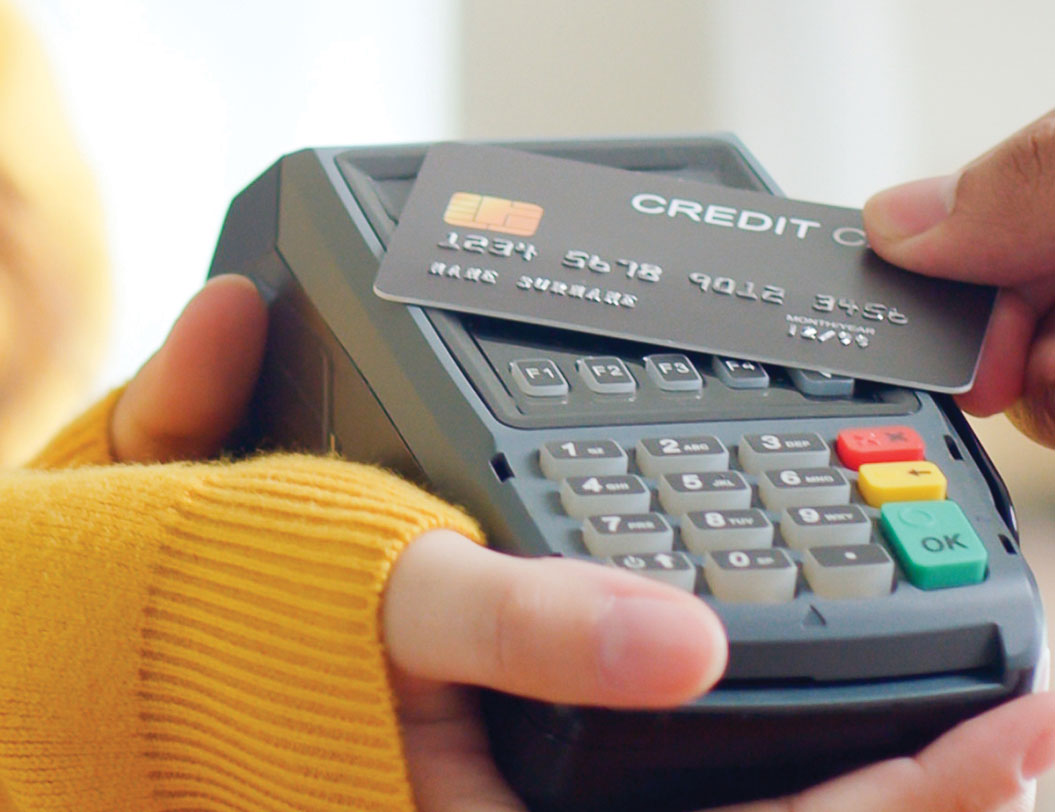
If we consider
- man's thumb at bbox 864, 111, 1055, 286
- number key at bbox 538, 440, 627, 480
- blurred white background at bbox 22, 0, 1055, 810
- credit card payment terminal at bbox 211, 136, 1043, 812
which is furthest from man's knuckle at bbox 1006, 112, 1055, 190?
blurred white background at bbox 22, 0, 1055, 810

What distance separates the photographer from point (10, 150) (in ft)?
2.21

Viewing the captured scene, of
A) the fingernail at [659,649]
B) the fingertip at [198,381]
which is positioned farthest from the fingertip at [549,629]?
the fingertip at [198,381]

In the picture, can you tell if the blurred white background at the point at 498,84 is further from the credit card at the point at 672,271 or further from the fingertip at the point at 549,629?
the fingertip at the point at 549,629

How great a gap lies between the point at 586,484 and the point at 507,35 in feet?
2.15

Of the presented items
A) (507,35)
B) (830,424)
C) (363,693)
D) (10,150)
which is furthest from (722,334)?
(507,35)

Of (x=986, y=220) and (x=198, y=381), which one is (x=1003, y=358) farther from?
(x=198, y=381)

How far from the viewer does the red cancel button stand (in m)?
0.35

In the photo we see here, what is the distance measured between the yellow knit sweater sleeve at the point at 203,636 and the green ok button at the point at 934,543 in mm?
111

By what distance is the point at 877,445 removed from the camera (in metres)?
0.35

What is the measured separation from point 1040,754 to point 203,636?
0.21m

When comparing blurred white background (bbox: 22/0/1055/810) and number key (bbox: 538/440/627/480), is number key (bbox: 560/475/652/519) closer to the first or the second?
number key (bbox: 538/440/627/480)

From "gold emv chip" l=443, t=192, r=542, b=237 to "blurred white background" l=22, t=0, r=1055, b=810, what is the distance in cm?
37

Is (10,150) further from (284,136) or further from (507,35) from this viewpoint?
(507,35)

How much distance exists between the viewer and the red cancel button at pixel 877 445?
0.35 meters
